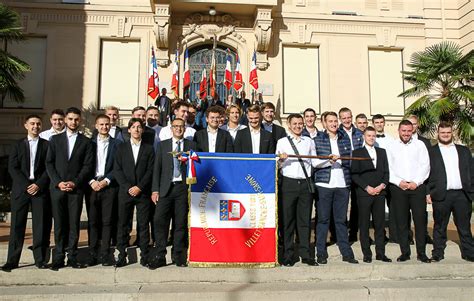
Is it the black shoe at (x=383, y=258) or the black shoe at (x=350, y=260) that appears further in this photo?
the black shoe at (x=383, y=258)

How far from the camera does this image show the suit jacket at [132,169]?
5699 millimetres

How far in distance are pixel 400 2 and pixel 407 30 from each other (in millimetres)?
1198

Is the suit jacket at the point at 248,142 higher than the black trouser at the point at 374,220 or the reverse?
higher

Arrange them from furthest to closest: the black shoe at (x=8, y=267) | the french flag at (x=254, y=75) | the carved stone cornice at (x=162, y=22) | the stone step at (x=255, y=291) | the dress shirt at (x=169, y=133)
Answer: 1. the carved stone cornice at (x=162, y=22)
2. the french flag at (x=254, y=75)
3. the dress shirt at (x=169, y=133)
4. the black shoe at (x=8, y=267)
5. the stone step at (x=255, y=291)

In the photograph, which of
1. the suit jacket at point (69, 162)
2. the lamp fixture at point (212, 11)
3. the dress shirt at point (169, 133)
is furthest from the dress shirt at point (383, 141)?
the lamp fixture at point (212, 11)

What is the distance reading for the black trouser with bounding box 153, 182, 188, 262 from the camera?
220 inches

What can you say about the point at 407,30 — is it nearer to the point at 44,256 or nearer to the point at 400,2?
the point at 400,2

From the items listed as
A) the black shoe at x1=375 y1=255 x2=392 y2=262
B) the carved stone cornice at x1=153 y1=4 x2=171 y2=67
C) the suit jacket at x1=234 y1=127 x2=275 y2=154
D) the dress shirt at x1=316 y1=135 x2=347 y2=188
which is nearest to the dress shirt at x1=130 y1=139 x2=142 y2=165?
the suit jacket at x1=234 y1=127 x2=275 y2=154

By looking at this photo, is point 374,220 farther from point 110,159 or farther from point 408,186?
point 110,159

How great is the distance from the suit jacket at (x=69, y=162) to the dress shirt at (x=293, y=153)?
2.63 metres

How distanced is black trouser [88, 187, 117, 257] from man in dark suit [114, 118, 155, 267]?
14cm

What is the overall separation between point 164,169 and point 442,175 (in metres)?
4.02

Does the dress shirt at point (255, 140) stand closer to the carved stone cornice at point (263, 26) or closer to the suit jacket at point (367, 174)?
the suit jacket at point (367, 174)

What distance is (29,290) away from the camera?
16.6 ft
